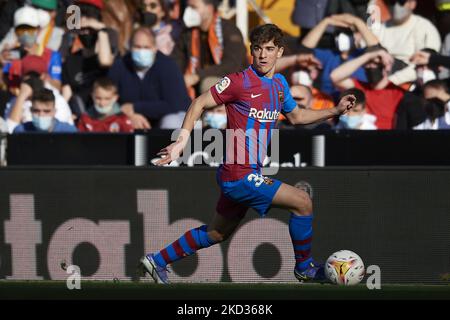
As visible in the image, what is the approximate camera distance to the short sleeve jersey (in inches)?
316

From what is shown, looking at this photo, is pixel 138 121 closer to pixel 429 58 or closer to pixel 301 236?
pixel 429 58

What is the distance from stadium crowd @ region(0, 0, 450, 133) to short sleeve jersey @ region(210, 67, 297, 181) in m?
3.36

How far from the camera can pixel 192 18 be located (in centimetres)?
1278

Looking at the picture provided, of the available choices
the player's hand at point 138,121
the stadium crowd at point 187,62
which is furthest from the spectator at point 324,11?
the player's hand at point 138,121

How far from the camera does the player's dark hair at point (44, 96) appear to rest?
11.7 metres

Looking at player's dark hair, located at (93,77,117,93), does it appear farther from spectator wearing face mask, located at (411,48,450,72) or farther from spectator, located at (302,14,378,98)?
spectator wearing face mask, located at (411,48,450,72)

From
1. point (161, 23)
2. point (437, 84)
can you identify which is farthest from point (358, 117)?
point (161, 23)

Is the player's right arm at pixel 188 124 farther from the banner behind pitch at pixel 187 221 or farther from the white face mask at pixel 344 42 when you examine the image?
the white face mask at pixel 344 42

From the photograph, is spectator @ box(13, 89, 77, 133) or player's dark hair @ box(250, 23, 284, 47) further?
spectator @ box(13, 89, 77, 133)

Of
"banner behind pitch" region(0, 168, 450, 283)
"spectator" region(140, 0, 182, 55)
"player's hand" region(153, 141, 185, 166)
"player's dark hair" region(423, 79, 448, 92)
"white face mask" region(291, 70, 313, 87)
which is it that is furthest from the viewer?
"spectator" region(140, 0, 182, 55)

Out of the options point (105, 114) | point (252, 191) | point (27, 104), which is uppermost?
point (27, 104)

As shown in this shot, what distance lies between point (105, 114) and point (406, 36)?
11.5ft

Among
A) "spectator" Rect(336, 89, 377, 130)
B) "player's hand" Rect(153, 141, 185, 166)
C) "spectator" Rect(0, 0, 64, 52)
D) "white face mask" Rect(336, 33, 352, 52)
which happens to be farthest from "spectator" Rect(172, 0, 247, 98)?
"player's hand" Rect(153, 141, 185, 166)
